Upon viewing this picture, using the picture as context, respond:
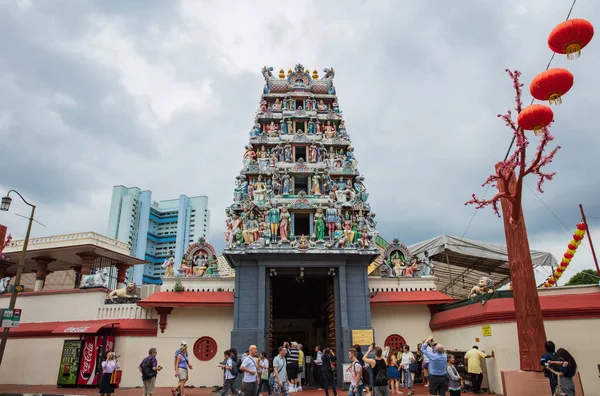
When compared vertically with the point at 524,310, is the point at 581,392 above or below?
below

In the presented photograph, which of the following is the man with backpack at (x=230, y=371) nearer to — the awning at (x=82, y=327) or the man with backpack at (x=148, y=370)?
the man with backpack at (x=148, y=370)

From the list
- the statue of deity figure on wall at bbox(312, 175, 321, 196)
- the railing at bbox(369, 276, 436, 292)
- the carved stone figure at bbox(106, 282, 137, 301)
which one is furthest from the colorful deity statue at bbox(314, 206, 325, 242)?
the carved stone figure at bbox(106, 282, 137, 301)

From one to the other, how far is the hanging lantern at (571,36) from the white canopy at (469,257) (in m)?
16.2

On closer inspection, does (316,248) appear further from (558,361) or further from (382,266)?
(558,361)

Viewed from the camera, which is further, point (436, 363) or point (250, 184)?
point (250, 184)

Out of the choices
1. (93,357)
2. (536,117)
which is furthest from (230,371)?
(93,357)

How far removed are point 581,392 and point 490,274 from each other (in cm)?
1900

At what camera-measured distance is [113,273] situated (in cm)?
2978

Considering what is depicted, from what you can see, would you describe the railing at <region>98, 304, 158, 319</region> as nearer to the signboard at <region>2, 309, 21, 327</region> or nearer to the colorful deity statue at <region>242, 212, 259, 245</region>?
the signboard at <region>2, 309, 21, 327</region>

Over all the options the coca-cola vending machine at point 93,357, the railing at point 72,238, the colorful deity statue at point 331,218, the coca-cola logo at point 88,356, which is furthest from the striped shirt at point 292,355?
the railing at point 72,238

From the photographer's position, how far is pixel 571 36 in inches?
313

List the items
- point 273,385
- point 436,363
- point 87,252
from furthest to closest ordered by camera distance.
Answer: point 87,252 → point 273,385 → point 436,363

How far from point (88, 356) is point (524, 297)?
16.1 meters

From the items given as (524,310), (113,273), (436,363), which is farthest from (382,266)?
(113,273)
